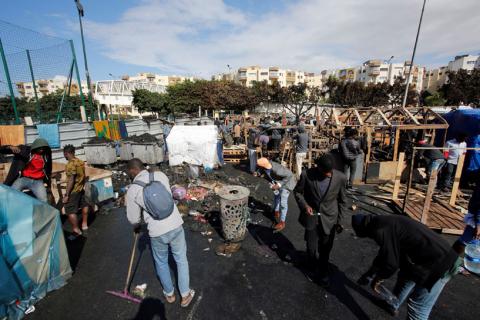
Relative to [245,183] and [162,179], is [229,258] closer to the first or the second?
[162,179]

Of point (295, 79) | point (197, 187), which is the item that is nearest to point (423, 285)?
point (197, 187)

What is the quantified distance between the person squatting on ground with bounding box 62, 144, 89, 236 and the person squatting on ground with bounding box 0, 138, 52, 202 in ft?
1.60

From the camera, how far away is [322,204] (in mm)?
3189

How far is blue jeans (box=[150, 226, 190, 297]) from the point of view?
2.83 metres

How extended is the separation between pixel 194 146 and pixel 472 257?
28.0 feet

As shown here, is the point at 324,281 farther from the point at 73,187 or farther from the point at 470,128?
the point at 470,128

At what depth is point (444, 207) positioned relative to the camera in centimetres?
576

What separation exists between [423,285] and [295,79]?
87208mm

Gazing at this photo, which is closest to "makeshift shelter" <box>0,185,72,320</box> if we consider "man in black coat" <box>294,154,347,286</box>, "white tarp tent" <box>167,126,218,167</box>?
"man in black coat" <box>294,154,347,286</box>

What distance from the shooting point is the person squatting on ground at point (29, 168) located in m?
4.48

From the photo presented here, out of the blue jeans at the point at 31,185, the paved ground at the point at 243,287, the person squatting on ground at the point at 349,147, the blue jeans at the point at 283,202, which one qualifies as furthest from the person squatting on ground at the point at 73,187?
the person squatting on ground at the point at 349,147

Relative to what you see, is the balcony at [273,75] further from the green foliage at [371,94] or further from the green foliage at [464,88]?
the green foliage at [464,88]

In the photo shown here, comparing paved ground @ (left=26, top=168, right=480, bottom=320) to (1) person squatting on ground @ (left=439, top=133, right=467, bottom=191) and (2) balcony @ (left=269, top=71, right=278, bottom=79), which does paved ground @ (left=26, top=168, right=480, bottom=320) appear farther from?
(2) balcony @ (left=269, top=71, right=278, bottom=79)

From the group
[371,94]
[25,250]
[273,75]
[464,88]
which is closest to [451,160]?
[25,250]
